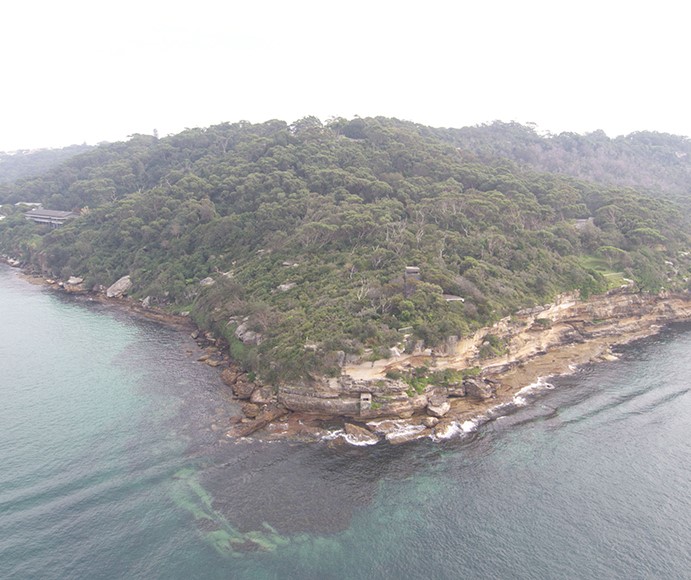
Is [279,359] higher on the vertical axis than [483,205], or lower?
lower

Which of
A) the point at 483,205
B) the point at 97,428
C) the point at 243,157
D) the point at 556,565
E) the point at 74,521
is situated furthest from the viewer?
the point at 243,157

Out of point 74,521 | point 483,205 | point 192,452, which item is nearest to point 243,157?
point 483,205

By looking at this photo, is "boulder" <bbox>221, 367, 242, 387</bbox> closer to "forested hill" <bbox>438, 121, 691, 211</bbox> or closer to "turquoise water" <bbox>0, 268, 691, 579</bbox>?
"turquoise water" <bbox>0, 268, 691, 579</bbox>

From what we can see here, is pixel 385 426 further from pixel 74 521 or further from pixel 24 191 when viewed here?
pixel 24 191

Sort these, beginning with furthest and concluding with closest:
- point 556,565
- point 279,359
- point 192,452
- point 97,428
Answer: point 279,359, point 97,428, point 192,452, point 556,565

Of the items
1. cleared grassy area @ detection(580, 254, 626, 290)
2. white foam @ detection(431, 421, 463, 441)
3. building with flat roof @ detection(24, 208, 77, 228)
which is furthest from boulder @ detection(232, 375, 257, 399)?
building with flat roof @ detection(24, 208, 77, 228)

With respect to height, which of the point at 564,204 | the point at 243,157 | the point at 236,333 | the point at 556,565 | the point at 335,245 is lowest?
the point at 556,565

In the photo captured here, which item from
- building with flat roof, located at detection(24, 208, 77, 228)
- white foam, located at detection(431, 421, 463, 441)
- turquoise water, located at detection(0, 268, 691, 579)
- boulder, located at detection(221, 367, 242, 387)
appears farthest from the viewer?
building with flat roof, located at detection(24, 208, 77, 228)

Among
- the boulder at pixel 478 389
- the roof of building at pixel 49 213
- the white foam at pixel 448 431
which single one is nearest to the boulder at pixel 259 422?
the white foam at pixel 448 431
